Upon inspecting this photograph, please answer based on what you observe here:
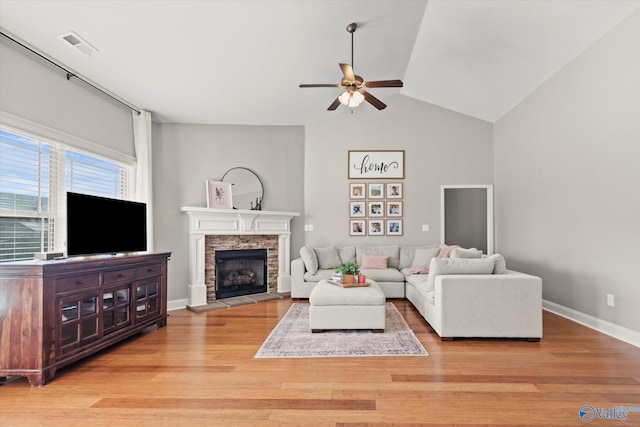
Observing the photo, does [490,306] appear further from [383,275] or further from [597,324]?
[383,275]

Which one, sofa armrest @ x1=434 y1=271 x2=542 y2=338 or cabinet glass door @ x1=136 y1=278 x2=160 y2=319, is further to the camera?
cabinet glass door @ x1=136 y1=278 x2=160 y2=319

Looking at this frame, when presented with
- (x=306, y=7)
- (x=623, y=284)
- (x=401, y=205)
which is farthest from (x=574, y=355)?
(x=306, y=7)

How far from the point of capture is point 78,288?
2.75m

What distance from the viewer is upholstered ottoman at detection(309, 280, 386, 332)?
3514 millimetres

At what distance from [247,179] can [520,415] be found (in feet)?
15.7

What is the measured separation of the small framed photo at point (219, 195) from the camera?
525 cm

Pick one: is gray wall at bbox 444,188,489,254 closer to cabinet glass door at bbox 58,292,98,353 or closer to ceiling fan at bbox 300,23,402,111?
ceiling fan at bbox 300,23,402,111

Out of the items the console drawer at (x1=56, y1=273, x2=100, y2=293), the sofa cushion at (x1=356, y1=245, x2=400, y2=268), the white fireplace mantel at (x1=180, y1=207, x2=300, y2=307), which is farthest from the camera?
the sofa cushion at (x1=356, y1=245, x2=400, y2=268)

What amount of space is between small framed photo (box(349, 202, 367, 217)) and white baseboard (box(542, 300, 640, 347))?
A: 3.06 meters

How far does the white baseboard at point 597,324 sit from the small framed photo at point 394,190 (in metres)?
2.76

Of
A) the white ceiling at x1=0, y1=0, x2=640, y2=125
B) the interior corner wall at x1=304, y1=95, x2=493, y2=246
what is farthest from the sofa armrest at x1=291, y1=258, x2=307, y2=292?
the white ceiling at x1=0, y1=0, x2=640, y2=125

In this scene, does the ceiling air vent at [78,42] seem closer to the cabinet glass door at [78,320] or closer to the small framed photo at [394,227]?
the cabinet glass door at [78,320]

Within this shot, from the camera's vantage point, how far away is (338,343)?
3.23 meters

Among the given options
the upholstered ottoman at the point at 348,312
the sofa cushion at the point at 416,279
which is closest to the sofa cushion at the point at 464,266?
the upholstered ottoman at the point at 348,312
